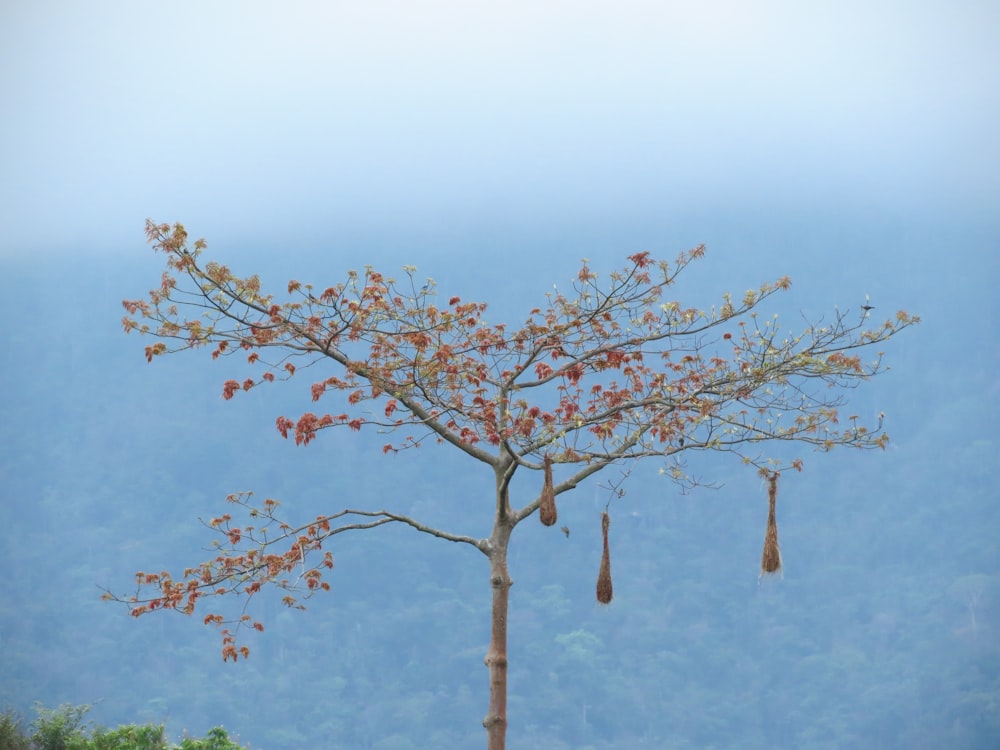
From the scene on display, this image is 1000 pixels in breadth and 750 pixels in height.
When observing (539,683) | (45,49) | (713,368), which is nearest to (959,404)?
(539,683)

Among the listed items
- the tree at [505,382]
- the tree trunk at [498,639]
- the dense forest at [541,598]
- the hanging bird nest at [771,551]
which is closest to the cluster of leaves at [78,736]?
the tree at [505,382]

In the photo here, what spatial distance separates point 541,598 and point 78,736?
4610 centimetres

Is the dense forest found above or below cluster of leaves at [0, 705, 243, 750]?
above

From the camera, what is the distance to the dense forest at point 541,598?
Answer: 49.5m

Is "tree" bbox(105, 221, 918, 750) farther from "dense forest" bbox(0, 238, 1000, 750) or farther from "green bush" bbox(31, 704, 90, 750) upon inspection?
"dense forest" bbox(0, 238, 1000, 750)

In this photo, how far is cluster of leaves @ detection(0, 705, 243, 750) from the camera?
311 inches

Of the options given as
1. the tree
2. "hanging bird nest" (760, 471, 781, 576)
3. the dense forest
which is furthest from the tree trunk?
the dense forest

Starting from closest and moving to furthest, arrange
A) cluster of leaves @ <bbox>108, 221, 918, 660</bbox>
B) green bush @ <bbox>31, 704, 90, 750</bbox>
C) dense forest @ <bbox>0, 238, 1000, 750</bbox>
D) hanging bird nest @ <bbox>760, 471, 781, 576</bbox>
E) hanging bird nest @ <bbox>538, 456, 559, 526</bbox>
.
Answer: cluster of leaves @ <bbox>108, 221, 918, 660</bbox>, hanging bird nest @ <bbox>538, 456, 559, 526</bbox>, hanging bird nest @ <bbox>760, 471, 781, 576</bbox>, green bush @ <bbox>31, 704, 90, 750</bbox>, dense forest @ <bbox>0, 238, 1000, 750</bbox>

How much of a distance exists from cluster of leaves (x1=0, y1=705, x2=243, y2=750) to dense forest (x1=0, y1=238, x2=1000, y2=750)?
3910 cm

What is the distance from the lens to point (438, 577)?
2206 inches

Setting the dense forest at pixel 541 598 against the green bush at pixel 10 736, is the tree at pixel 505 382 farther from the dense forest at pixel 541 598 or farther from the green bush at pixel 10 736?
the dense forest at pixel 541 598

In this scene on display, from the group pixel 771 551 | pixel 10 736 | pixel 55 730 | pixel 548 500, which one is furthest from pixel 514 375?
pixel 10 736

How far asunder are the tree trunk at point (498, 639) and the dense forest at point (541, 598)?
42356mm

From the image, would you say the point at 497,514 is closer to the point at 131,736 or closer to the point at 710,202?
the point at 131,736
